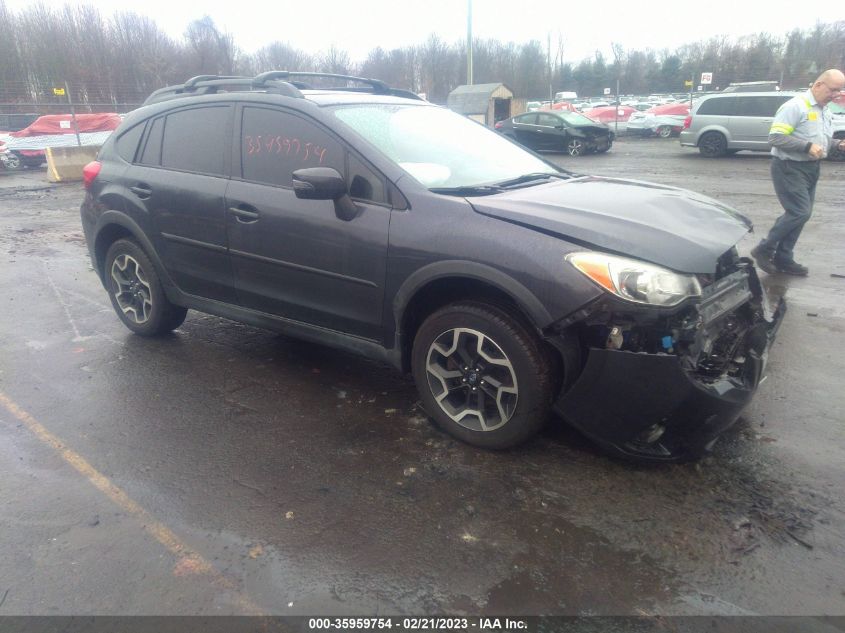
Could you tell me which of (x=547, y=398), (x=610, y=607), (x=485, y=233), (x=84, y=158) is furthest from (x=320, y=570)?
(x=84, y=158)

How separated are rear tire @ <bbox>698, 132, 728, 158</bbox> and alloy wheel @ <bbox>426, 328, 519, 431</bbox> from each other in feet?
59.8

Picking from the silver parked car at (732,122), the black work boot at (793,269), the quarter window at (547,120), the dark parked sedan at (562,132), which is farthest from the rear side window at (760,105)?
the black work boot at (793,269)

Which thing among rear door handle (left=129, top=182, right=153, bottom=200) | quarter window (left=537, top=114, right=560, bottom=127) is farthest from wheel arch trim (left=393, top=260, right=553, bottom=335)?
quarter window (left=537, top=114, right=560, bottom=127)

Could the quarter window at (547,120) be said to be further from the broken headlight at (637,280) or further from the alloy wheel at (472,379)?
the broken headlight at (637,280)

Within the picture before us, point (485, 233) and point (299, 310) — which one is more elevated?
point (485, 233)

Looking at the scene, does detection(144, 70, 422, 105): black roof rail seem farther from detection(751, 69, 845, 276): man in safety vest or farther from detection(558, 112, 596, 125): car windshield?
detection(558, 112, 596, 125): car windshield

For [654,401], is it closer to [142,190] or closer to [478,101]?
[142,190]

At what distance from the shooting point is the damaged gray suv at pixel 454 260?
2.84 metres

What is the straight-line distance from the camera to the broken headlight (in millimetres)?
2766

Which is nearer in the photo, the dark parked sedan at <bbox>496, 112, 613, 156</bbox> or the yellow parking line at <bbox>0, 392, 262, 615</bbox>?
the yellow parking line at <bbox>0, 392, 262, 615</bbox>

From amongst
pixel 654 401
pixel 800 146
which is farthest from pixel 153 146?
pixel 800 146

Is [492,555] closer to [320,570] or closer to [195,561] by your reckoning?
[320,570]

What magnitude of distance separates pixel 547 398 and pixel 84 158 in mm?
18829

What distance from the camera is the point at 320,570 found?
2514 millimetres
